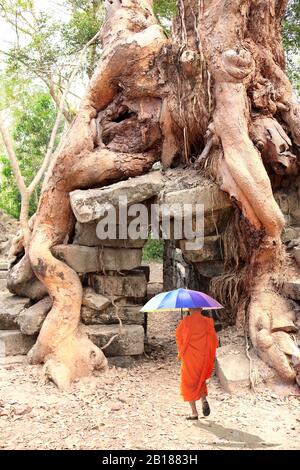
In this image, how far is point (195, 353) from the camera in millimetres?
3596

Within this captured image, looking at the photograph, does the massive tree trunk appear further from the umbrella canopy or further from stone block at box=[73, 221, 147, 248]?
the umbrella canopy

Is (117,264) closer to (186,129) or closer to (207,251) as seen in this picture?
(207,251)

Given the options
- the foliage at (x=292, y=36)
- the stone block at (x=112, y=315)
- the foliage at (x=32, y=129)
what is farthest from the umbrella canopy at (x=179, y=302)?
the foliage at (x=32, y=129)

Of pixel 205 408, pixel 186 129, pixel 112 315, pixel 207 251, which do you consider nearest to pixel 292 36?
pixel 186 129

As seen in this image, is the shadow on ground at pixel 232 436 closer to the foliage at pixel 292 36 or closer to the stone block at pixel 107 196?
the stone block at pixel 107 196

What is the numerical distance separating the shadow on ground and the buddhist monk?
0.22 m

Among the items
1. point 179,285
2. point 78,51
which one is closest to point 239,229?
point 179,285

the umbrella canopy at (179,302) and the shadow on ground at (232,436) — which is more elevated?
the umbrella canopy at (179,302)

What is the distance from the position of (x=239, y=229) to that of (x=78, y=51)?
7687 mm

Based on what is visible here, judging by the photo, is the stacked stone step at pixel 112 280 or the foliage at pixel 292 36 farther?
the foliage at pixel 292 36

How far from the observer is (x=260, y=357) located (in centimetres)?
453

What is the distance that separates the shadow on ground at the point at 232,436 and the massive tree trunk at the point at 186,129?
4.07 ft

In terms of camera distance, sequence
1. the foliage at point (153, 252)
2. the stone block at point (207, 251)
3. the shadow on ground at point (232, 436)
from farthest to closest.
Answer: the foliage at point (153, 252) → the stone block at point (207, 251) → the shadow on ground at point (232, 436)

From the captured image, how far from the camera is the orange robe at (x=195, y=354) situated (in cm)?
357
